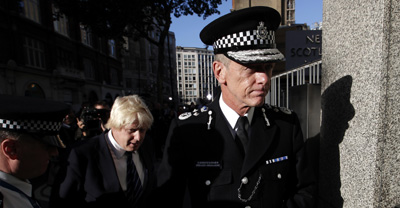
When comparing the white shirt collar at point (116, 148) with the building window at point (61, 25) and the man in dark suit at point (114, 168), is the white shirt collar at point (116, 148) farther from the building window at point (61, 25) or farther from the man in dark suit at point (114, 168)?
the building window at point (61, 25)

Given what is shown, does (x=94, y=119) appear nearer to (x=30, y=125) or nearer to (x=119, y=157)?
(x=119, y=157)

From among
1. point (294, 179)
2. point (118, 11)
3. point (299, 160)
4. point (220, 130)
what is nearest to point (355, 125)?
point (299, 160)

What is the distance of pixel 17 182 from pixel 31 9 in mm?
23282

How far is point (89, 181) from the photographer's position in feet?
6.35

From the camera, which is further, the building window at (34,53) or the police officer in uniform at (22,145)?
the building window at (34,53)

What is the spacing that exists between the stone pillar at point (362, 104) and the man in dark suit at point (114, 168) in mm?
1787

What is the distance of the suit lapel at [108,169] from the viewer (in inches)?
79.0

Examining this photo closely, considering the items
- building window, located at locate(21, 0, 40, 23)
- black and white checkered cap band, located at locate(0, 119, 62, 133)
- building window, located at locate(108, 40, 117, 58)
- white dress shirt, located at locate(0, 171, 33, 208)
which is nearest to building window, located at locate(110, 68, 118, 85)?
building window, located at locate(108, 40, 117, 58)

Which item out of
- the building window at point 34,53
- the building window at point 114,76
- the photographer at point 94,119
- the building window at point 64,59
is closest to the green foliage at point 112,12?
the building window at point 34,53

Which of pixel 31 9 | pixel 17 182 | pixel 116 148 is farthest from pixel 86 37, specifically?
pixel 17 182

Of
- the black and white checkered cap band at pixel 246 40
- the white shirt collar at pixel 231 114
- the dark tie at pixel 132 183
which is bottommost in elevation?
the dark tie at pixel 132 183

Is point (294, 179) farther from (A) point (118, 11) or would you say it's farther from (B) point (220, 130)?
(A) point (118, 11)

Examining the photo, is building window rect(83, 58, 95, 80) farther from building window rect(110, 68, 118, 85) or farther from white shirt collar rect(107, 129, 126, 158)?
white shirt collar rect(107, 129, 126, 158)

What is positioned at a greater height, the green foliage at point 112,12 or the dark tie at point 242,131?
the green foliage at point 112,12
